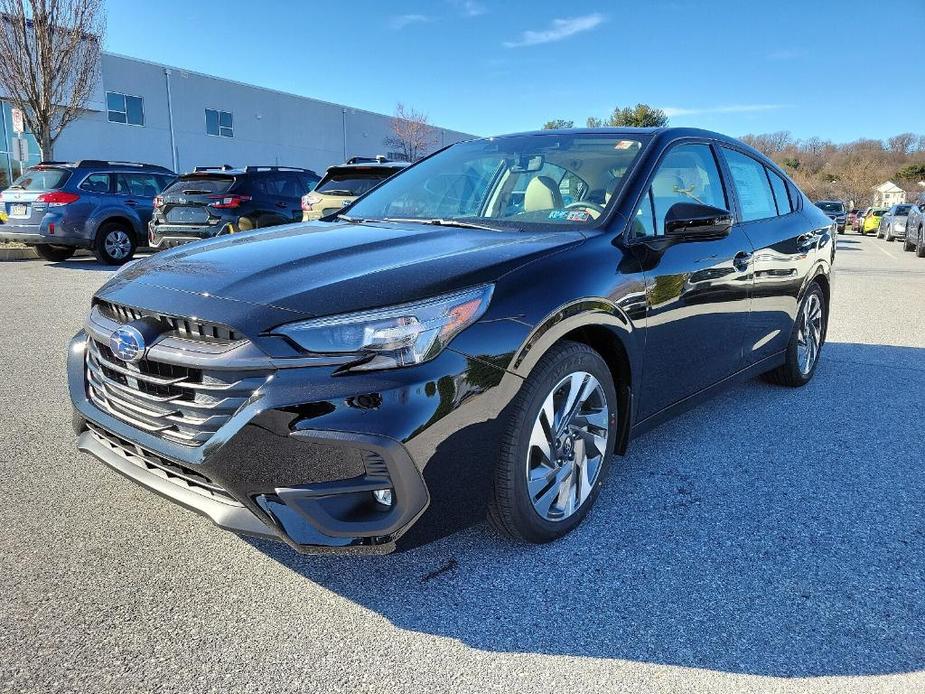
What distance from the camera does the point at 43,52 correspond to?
16.2m

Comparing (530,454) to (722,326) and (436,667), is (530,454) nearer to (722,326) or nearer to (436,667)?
(436,667)

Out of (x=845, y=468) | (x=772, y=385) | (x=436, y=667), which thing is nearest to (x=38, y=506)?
(x=436, y=667)

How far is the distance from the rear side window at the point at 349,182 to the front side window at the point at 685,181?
21.9 ft

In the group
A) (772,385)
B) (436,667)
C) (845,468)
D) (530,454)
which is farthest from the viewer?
(772,385)

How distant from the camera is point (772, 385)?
5.01 meters

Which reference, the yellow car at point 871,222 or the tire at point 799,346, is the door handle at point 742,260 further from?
the yellow car at point 871,222

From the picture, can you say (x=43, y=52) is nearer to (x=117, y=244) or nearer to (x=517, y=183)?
(x=117, y=244)

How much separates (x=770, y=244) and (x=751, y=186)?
0.39 m

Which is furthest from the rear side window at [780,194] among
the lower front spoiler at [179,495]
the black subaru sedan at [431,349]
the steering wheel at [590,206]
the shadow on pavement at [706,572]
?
the lower front spoiler at [179,495]

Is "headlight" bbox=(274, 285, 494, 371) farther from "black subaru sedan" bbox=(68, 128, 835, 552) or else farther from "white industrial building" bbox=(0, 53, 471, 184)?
"white industrial building" bbox=(0, 53, 471, 184)

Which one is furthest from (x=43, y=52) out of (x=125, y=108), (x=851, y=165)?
(x=851, y=165)

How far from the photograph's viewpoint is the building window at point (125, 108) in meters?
28.9

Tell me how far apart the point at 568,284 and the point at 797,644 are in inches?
54.7

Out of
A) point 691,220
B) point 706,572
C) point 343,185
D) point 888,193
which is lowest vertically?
point 706,572
